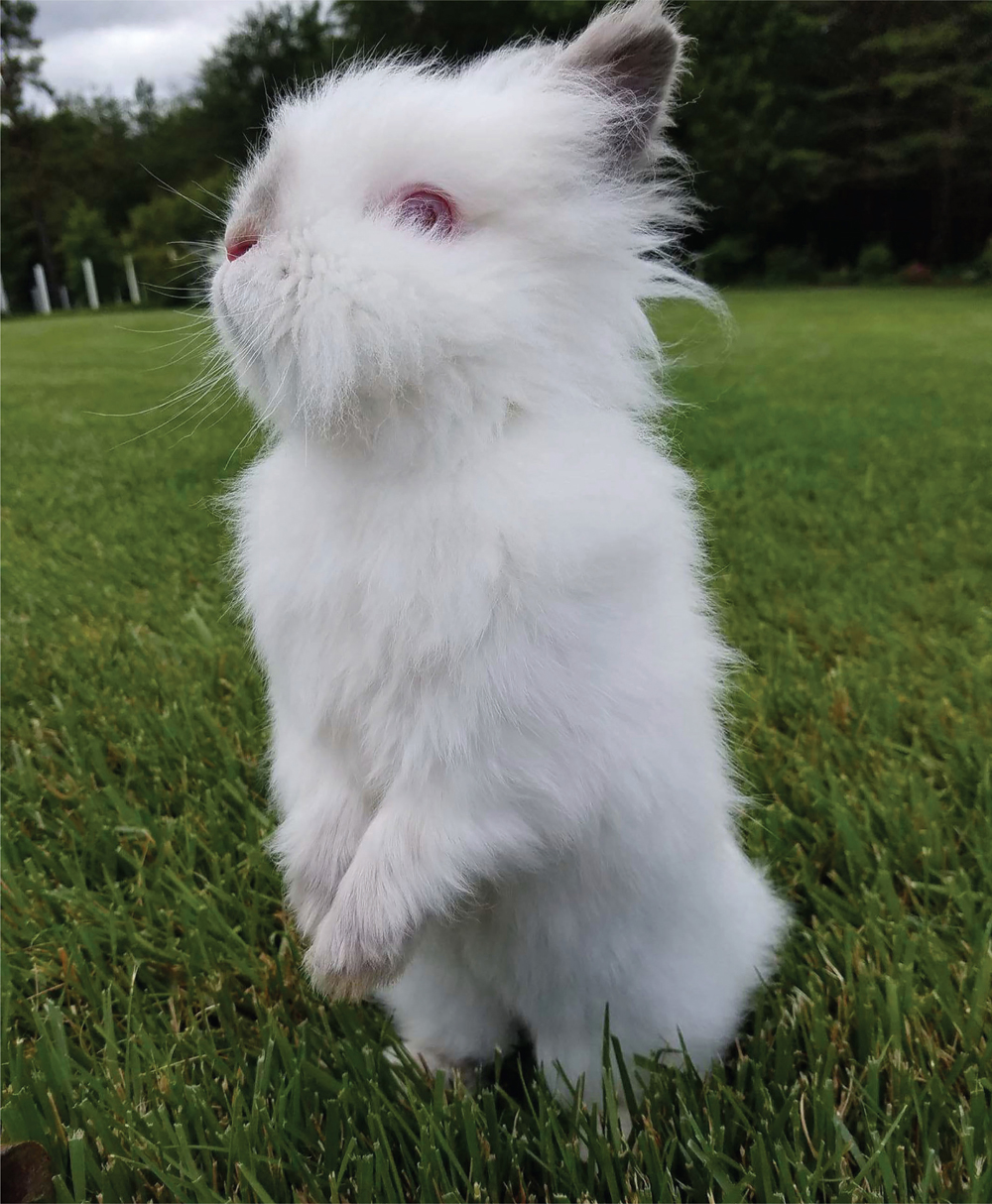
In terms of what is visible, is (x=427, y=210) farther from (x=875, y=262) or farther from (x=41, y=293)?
(x=875, y=262)

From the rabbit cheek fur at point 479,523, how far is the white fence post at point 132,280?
272cm

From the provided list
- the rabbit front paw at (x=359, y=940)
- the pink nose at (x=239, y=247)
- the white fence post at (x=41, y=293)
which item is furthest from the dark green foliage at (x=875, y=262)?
the rabbit front paw at (x=359, y=940)

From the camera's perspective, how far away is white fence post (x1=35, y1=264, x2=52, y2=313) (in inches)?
161

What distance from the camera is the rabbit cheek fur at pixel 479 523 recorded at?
1.12m

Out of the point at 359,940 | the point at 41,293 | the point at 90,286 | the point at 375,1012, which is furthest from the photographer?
the point at 41,293

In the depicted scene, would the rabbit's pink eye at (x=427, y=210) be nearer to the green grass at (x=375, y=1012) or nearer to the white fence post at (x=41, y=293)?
the green grass at (x=375, y=1012)

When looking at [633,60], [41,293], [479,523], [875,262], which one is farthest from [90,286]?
[875,262]

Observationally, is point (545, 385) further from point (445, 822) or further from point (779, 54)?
point (779, 54)

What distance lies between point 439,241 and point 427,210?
0.15 ft

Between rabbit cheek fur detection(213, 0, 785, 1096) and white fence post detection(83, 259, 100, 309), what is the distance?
3162mm

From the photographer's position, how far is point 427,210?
1.14m

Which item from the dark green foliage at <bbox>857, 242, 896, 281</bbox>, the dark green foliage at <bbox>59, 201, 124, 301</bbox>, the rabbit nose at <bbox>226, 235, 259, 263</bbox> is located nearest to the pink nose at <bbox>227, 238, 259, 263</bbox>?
the rabbit nose at <bbox>226, 235, 259, 263</bbox>

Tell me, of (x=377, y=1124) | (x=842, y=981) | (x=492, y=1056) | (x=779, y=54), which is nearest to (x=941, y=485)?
(x=779, y=54)

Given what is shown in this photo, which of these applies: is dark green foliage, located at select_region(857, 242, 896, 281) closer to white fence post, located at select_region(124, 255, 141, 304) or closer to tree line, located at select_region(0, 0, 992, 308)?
tree line, located at select_region(0, 0, 992, 308)
